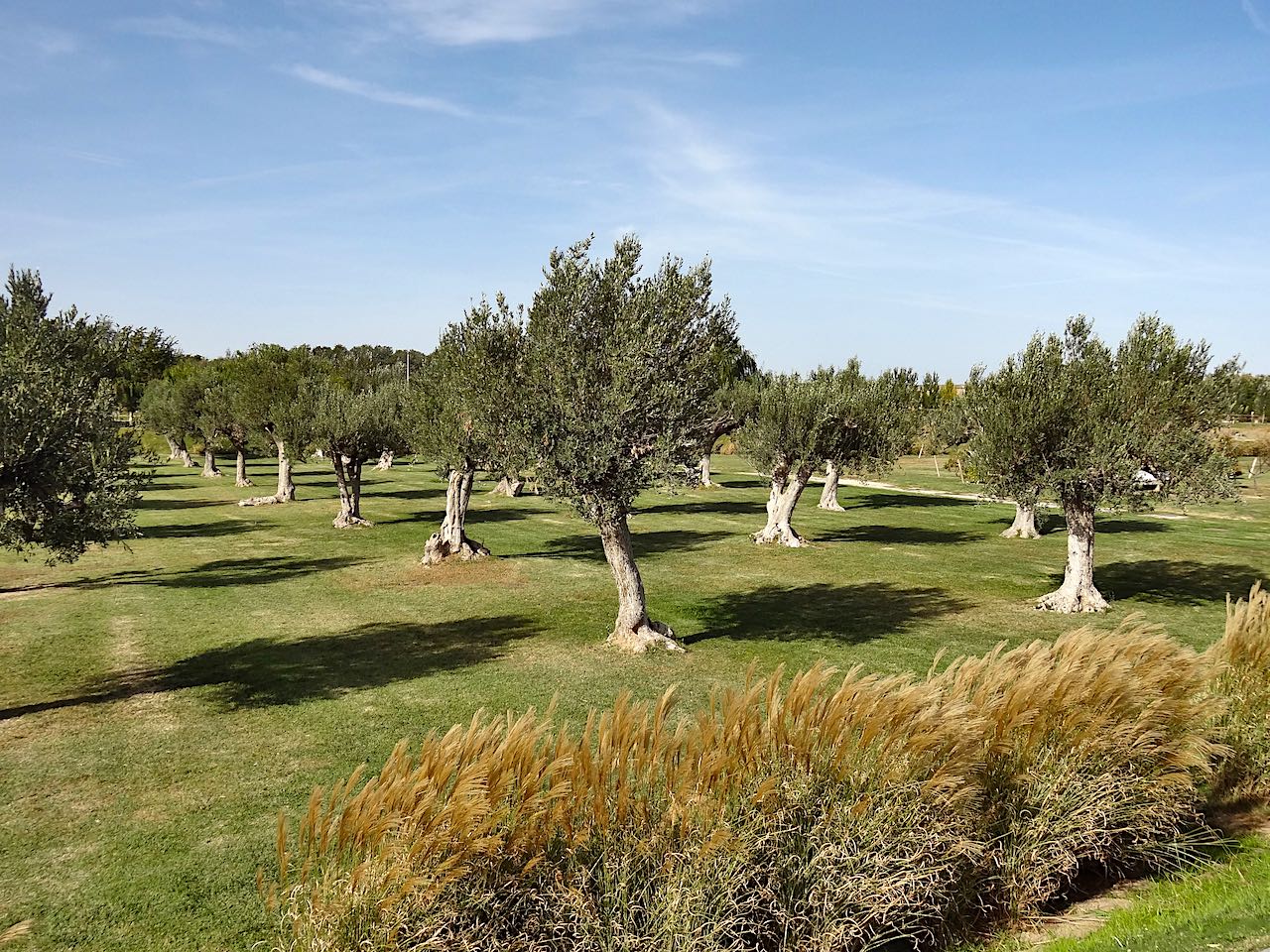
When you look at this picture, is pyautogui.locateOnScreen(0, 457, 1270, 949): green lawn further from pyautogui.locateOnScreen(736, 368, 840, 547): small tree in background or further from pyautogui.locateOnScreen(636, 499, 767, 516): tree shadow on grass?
pyautogui.locateOnScreen(636, 499, 767, 516): tree shadow on grass

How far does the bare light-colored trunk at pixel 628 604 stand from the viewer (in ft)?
63.1

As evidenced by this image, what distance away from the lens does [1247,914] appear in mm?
7523

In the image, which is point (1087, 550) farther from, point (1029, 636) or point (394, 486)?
point (394, 486)

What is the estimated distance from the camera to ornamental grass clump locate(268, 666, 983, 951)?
6168mm

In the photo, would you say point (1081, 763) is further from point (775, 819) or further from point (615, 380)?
point (615, 380)

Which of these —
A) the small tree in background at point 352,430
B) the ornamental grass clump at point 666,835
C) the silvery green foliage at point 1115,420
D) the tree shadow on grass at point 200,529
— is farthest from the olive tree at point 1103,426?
the tree shadow on grass at point 200,529

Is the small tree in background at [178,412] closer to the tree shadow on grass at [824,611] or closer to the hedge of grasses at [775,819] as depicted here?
the tree shadow on grass at [824,611]

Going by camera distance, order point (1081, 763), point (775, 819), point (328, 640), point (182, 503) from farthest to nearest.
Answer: point (182, 503)
point (328, 640)
point (1081, 763)
point (775, 819)

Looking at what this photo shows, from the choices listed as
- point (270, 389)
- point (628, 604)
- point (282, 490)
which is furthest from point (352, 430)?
point (628, 604)

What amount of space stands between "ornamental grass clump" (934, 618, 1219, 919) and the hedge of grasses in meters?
0.03

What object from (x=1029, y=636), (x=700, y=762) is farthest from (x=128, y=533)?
(x=1029, y=636)

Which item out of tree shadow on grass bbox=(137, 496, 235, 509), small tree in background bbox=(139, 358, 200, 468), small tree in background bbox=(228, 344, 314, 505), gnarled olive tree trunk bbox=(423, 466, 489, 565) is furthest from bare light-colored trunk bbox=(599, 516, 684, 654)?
small tree in background bbox=(139, 358, 200, 468)

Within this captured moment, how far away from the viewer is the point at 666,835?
7.01 metres

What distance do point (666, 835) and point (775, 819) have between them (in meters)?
1.06
